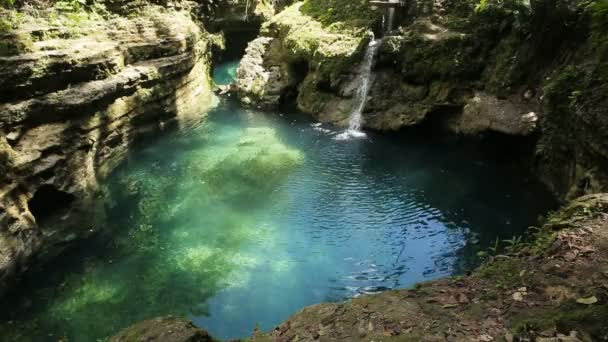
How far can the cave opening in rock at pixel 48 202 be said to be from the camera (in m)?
10.4

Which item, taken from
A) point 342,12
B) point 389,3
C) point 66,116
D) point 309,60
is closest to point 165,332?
point 66,116

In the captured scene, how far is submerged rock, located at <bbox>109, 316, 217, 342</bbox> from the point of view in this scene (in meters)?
4.18

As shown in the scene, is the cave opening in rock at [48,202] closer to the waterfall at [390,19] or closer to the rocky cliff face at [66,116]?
the rocky cliff face at [66,116]

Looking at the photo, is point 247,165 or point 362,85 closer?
point 247,165

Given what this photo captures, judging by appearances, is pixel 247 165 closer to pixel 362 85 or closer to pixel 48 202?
pixel 48 202

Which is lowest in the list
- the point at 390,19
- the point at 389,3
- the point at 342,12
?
the point at 390,19

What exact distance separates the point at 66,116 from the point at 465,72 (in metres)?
11.7

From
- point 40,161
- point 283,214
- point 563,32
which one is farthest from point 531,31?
point 40,161

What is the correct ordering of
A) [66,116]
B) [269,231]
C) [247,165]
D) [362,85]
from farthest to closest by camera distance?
[362,85], [247,165], [66,116], [269,231]

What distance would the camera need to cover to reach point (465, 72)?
46.7 feet

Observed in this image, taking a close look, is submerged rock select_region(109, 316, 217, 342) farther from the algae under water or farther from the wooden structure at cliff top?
the wooden structure at cliff top

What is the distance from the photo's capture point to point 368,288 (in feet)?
28.0

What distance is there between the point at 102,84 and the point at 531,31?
11.9m

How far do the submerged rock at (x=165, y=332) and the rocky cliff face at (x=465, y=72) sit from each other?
279 inches
